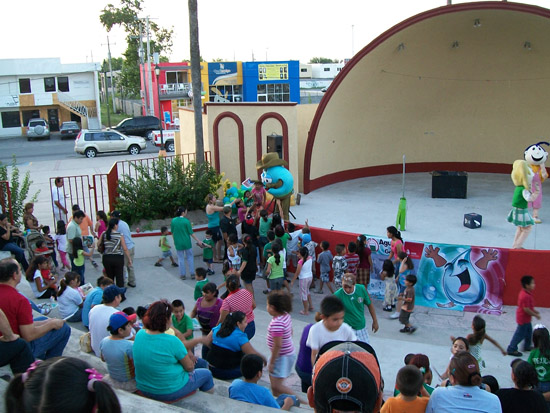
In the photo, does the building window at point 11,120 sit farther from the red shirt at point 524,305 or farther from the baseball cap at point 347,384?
the baseball cap at point 347,384

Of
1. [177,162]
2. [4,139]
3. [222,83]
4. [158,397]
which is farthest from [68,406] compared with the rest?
[222,83]

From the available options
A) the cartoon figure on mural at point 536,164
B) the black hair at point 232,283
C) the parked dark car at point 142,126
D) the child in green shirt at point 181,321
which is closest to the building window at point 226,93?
the parked dark car at point 142,126

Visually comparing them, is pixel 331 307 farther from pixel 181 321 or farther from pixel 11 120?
pixel 11 120

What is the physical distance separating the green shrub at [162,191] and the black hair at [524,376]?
1003 cm

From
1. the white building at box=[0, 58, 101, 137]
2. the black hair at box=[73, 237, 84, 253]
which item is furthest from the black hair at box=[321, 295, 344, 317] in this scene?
the white building at box=[0, 58, 101, 137]

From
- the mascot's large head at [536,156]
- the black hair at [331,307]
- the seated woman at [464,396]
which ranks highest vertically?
the mascot's large head at [536,156]

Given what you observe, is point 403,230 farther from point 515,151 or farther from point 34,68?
point 34,68

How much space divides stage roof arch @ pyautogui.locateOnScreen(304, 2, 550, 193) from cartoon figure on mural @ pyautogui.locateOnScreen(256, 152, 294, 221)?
3.93 m

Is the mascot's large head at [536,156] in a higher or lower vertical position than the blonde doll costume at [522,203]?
higher

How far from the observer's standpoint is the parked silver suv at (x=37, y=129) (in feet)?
137

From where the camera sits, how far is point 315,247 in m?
11.9

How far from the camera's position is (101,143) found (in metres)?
31.7

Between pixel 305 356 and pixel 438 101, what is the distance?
1729 centimetres

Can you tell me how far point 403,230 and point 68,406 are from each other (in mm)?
13093
